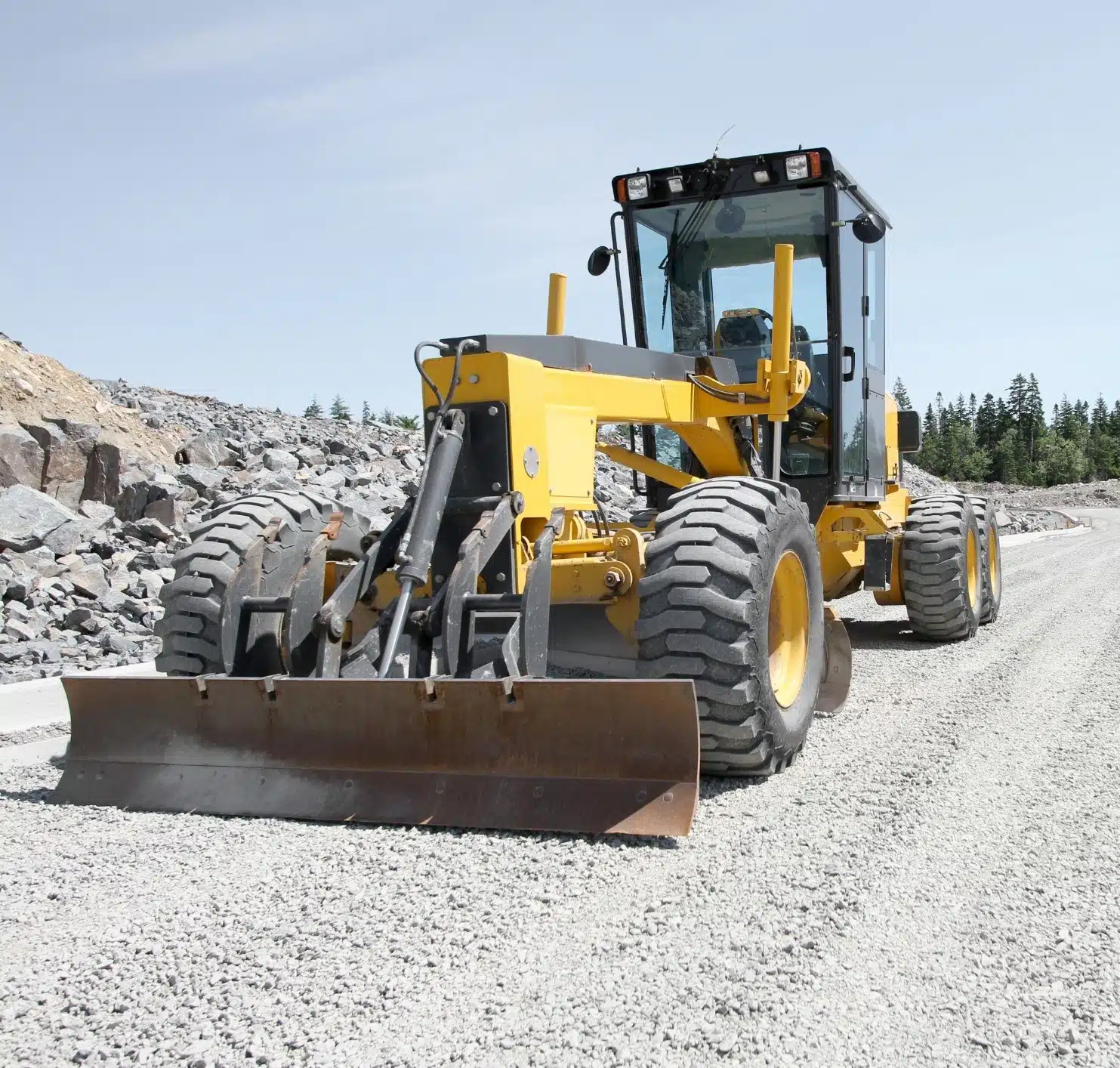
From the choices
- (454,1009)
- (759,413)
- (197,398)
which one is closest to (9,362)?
(197,398)

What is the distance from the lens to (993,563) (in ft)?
33.4

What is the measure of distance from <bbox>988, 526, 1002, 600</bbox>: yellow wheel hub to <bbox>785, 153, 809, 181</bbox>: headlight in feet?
14.5

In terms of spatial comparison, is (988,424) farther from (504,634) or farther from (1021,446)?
(504,634)

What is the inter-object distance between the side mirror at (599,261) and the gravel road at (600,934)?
4022mm

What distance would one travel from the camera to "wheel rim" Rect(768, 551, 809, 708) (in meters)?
5.13

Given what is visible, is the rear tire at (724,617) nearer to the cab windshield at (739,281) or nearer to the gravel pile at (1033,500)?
the cab windshield at (739,281)

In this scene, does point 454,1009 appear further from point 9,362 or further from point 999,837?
point 9,362

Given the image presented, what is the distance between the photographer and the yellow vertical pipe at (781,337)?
6.54 meters

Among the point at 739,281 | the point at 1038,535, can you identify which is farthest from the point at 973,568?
the point at 1038,535

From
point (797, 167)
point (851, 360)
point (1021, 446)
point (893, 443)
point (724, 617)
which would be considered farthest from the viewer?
point (1021, 446)

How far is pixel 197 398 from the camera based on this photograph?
2067cm

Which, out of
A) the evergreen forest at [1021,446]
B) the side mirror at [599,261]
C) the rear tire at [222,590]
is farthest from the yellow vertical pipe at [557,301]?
the evergreen forest at [1021,446]

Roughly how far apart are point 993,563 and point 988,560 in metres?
0.38

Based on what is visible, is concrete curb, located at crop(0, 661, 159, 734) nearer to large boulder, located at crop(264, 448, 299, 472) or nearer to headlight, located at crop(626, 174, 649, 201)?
headlight, located at crop(626, 174, 649, 201)
